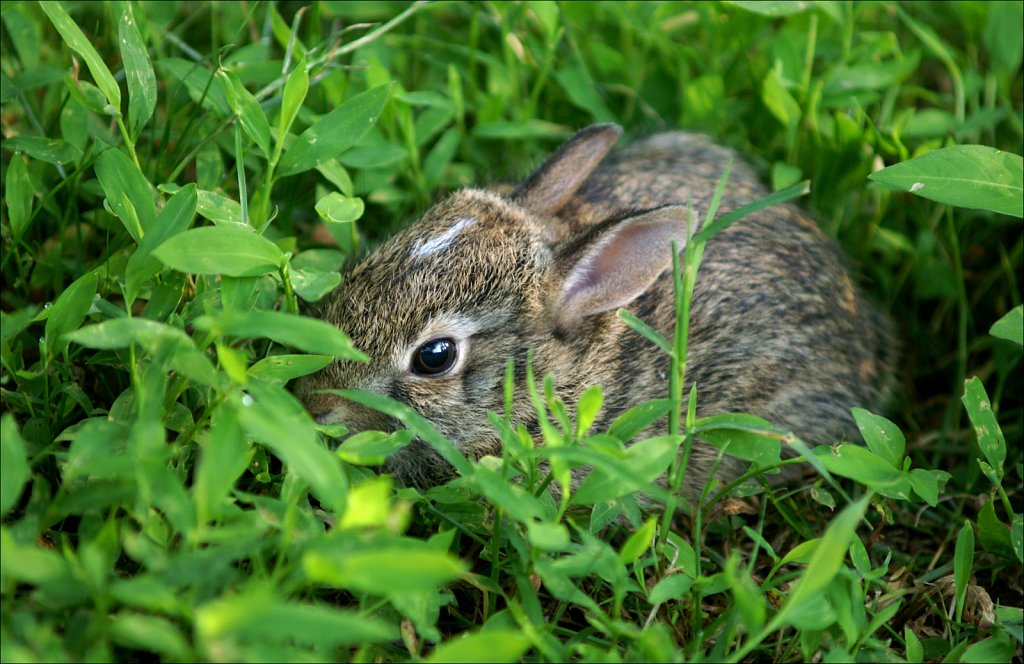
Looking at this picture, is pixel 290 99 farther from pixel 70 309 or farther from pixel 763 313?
pixel 763 313

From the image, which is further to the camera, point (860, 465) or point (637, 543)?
point (860, 465)

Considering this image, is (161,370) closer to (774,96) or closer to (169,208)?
(169,208)

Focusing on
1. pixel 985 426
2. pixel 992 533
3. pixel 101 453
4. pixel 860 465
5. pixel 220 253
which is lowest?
pixel 992 533

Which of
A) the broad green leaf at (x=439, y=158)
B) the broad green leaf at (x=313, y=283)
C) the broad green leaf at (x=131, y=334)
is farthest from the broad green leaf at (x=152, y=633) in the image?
the broad green leaf at (x=439, y=158)

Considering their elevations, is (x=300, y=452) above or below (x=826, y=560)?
above

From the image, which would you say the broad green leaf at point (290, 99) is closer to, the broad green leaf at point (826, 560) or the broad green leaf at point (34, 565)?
the broad green leaf at point (34, 565)

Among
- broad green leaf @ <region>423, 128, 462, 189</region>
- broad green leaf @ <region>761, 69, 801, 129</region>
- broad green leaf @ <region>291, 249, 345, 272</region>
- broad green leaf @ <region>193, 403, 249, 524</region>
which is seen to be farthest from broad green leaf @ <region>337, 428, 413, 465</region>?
broad green leaf @ <region>761, 69, 801, 129</region>

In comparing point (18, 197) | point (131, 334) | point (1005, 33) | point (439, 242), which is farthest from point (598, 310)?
point (1005, 33)

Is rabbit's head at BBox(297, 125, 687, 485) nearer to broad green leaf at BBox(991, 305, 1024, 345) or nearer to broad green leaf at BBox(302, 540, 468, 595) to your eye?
broad green leaf at BBox(991, 305, 1024, 345)
